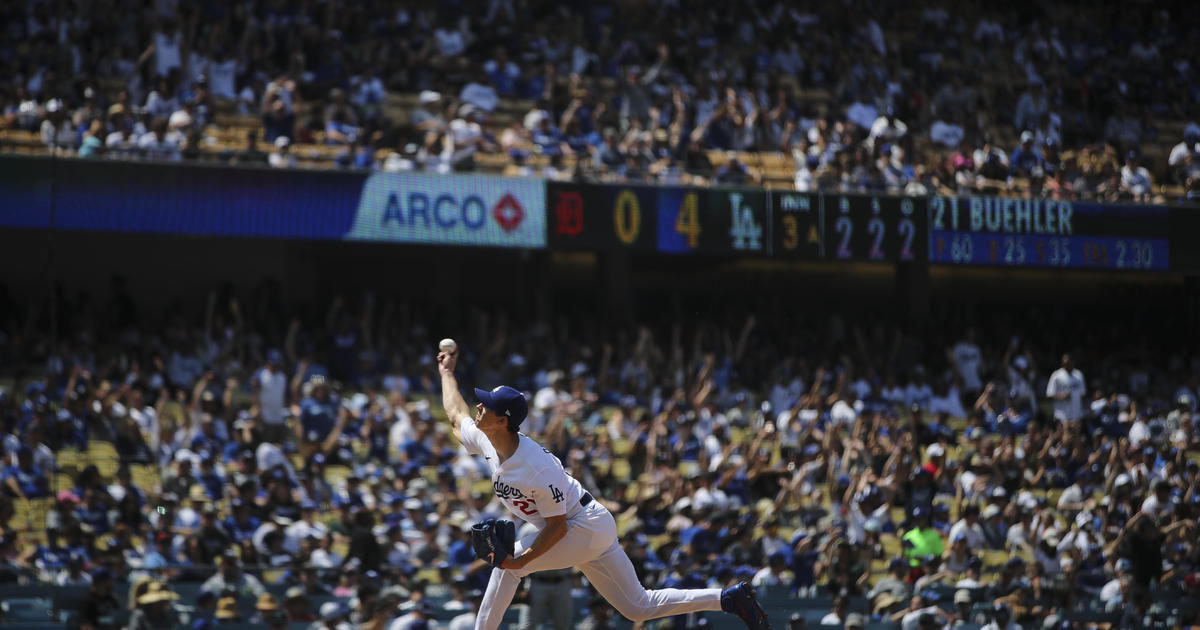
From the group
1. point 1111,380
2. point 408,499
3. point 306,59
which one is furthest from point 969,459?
point 306,59

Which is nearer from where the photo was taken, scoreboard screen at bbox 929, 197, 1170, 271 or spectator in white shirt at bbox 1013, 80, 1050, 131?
scoreboard screen at bbox 929, 197, 1170, 271

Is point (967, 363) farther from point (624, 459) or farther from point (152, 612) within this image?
point (152, 612)

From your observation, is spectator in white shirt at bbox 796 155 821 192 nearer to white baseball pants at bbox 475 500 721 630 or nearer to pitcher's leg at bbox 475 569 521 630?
white baseball pants at bbox 475 500 721 630

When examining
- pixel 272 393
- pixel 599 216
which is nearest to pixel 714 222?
pixel 599 216

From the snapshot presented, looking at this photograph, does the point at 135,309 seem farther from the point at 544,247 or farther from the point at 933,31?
the point at 933,31

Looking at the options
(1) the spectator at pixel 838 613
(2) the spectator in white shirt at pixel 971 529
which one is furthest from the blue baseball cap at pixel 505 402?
(2) the spectator in white shirt at pixel 971 529

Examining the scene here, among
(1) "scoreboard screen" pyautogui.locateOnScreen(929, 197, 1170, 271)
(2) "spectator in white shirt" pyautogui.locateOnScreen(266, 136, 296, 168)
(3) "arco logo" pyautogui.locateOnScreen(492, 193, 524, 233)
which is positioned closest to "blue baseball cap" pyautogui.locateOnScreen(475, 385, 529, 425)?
(2) "spectator in white shirt" pyautogui.locateOnScreen(266, 136, 296, 168)
